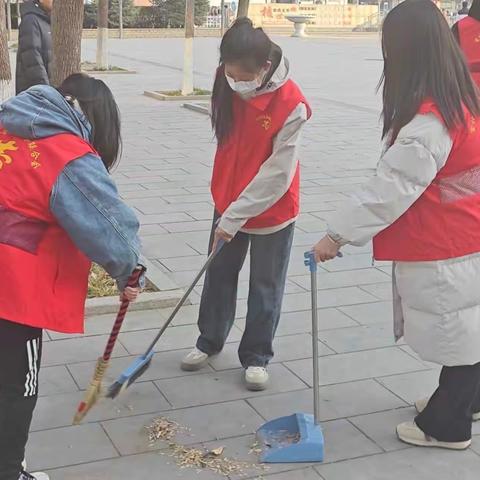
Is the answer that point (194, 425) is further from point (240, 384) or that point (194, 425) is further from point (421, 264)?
point (421, 264)

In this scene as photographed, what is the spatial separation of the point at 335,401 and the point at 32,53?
385 centimetres

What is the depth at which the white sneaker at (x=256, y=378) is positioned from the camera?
371 cm

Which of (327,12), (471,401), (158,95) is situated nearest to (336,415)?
(471,401)

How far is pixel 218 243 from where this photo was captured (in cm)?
356

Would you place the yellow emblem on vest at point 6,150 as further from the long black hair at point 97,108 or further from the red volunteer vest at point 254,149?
the red volunteer vest at point 254,149

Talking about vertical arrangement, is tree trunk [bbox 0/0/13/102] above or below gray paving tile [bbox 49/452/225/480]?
above

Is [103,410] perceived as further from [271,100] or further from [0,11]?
[0,11]

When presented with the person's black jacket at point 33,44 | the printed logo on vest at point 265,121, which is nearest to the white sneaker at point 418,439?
the printed logo on vest at point 265,121

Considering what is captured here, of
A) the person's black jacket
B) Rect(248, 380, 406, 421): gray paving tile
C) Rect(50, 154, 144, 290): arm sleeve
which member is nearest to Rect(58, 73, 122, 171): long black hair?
Rect(50, 154, 144, 290): arm sleeve

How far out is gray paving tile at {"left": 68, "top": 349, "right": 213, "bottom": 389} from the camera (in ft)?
12.5

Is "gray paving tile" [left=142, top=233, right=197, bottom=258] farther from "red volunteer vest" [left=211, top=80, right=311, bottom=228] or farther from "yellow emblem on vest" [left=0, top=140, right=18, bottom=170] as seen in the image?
"yellow emblem on vest" [left=0, top=140, right=18, bottom=170]

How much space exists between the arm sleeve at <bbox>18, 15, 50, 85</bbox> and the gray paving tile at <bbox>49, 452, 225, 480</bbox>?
3818 millimetres

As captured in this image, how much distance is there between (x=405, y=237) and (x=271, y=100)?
854 millimetres

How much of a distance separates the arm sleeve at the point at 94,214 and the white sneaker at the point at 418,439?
55.0 inches
